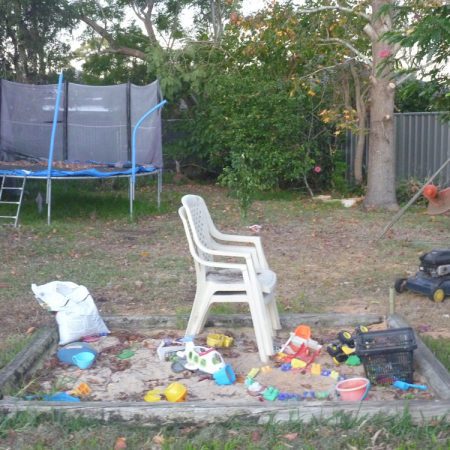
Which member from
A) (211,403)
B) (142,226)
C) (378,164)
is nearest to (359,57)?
(378,164)

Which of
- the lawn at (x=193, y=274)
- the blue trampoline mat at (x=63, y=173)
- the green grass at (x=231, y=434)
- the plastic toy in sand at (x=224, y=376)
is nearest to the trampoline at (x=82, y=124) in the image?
the lawn at (x=193, y=274)

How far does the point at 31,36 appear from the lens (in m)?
17.1

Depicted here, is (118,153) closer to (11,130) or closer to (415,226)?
(11,130)

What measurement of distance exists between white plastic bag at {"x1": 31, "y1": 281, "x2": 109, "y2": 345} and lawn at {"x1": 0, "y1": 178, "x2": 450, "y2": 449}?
381 mm

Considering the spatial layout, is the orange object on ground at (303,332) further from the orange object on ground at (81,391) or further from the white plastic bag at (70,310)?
the orange object on ground at (81,391)

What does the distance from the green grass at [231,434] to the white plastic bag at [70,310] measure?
1462 millimetres

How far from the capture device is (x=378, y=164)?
1380cm

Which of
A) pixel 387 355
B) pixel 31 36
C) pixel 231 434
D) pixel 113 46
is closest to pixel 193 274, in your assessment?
pixel 387 355

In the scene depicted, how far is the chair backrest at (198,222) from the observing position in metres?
5.24

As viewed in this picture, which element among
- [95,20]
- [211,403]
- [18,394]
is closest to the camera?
[211,403]

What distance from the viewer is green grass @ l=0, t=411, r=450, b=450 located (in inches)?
144

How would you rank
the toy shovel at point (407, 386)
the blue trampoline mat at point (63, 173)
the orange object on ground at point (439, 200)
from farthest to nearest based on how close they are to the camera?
the blue trampoline mat at point (63, 173) → the orange object on ground at point (439, 200) → the toy shovel at point (407, 386)

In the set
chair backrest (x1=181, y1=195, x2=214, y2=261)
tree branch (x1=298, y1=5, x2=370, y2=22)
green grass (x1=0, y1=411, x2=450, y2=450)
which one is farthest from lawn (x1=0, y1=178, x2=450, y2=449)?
tree branch (x1=298, y1=5, x2=370, y2=22)

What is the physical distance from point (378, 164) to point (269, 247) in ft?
16.1
